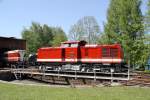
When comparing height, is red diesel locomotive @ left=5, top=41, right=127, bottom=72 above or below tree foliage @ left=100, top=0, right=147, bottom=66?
below

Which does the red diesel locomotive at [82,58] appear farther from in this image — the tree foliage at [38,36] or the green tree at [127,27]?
the tree foliage at [38,36]

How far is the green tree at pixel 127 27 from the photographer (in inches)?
1692

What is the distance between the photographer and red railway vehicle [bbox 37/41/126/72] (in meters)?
30.8

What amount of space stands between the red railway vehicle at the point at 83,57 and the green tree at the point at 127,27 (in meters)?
9.95

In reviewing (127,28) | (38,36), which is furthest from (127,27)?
(38,36)

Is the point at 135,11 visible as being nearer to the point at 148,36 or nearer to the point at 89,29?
the point at 148,36

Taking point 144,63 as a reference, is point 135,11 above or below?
above

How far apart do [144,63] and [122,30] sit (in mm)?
7178

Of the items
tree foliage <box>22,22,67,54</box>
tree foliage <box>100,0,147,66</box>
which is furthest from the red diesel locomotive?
tree foliage <box>22,22,67,54</box>

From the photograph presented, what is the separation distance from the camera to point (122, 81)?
2536 centimetres

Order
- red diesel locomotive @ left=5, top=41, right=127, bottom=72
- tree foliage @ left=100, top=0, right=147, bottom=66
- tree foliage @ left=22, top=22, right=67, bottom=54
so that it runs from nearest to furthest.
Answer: red diesel locomotive @ left=5, top=41, right=127, bottom=72 → tree foliage @ left=100, top=0, right=147, bottom=66 → tree foliage @ left=22, top=22, right=67, bottom=54

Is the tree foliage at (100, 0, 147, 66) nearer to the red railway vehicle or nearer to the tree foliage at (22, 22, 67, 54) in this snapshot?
the red railway vehicle

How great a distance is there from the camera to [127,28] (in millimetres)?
44031

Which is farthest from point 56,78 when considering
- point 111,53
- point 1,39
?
point 1,39
